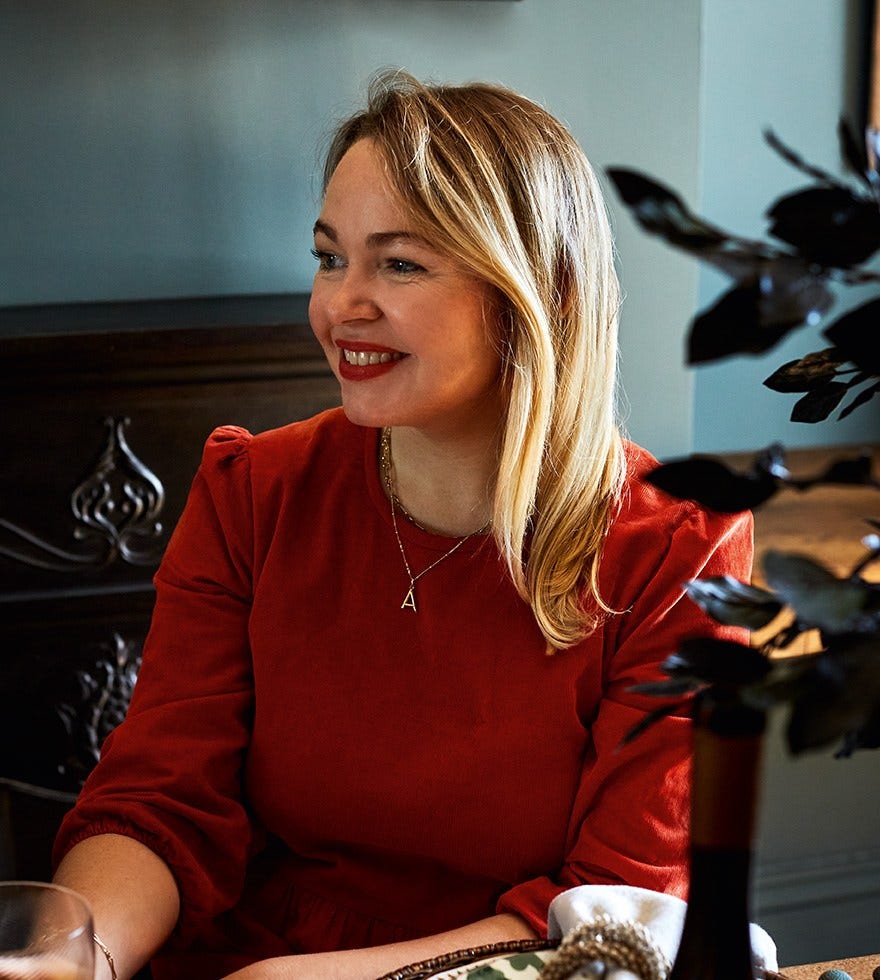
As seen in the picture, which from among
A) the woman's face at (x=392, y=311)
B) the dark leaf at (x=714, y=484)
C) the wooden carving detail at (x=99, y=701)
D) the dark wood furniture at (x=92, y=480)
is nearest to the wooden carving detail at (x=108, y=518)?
the dark wood furniture at (x=92, y=480)

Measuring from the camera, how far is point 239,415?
7.32 ft

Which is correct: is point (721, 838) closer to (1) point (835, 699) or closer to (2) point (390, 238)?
(1) point (835, 699)

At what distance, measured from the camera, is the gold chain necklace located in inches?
55.3

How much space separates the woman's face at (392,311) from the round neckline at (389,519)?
13 centimetres

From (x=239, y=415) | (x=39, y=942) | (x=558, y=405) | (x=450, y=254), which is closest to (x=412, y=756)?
(x=558, y=405)

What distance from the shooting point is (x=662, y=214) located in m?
0.54

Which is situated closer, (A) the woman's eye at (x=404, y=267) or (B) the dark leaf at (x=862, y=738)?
(B) the dark leaf at (x=862, y=738)

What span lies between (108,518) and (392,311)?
3.44 feet

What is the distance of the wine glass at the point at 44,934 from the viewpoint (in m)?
0.73

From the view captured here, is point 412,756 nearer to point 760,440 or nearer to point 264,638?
point 264,638

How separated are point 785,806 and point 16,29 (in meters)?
→ 2.22

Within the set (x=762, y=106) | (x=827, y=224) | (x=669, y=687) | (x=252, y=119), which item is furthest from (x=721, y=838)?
(x=762, y=106)

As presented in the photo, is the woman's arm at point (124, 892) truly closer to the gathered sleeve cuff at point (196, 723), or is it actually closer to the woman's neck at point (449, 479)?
the gathered sleeve cuff at point (196, 723)

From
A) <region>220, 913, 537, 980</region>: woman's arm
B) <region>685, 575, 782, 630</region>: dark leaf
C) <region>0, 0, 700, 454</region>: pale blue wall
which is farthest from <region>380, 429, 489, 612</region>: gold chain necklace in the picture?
<region>0, 0, 700, 454</region>: pale blue wall
